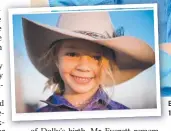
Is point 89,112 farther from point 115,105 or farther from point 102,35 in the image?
point 102,35

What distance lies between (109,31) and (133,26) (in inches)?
2.2

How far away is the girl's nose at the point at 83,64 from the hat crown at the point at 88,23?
6 cm

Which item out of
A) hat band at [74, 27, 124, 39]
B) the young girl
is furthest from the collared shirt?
hat band at [74, 27, 124, 39]

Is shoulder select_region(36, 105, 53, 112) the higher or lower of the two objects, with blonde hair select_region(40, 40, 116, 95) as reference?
lower

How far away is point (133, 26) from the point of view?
2.69 ft

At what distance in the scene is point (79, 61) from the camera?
0.81 metres

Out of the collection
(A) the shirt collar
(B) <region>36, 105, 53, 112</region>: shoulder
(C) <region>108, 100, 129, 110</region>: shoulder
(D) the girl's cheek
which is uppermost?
(D) the girl's cheek

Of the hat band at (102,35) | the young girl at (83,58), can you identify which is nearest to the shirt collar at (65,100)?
the young girl at (83,58)

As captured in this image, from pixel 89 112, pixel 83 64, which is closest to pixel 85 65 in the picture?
pixel 83 64

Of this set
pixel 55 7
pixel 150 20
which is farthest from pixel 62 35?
pixel 150 20

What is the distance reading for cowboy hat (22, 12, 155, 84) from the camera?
812mm

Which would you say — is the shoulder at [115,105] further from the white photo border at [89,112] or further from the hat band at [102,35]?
the hat band at [102,35]

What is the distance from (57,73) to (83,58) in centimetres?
7

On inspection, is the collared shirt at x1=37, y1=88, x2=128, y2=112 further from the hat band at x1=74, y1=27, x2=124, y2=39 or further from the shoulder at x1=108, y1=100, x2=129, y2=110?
the hat band at x1=74, y1=27, x2=124, y2=39
